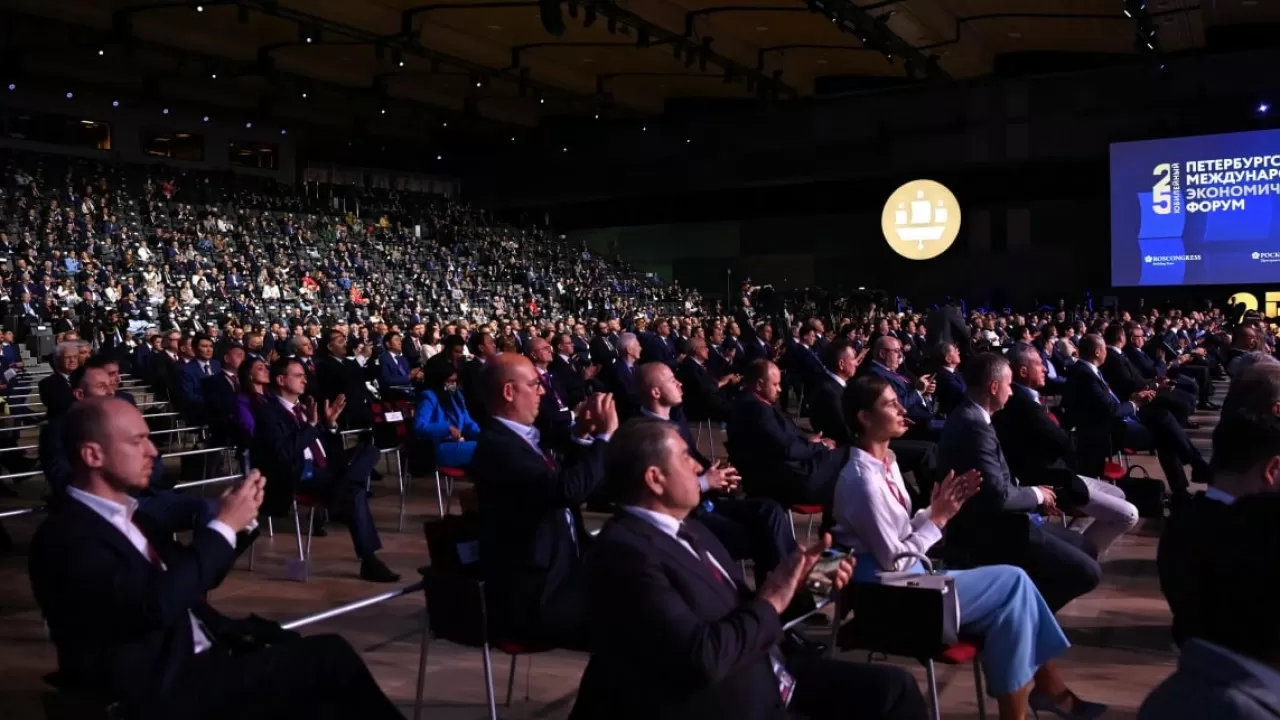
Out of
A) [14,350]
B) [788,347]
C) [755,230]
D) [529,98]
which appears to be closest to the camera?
[788,347]

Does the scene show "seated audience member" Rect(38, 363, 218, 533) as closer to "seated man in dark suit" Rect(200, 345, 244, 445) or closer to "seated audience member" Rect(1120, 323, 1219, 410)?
"seated man in dark suit" Rect(200, 345, 244, 445)

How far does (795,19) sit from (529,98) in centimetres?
910

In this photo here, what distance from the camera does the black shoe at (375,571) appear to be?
5.48 m

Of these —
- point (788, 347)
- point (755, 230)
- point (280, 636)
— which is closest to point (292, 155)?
point (755, 230)

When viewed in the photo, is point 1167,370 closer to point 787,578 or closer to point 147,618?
point 787,578

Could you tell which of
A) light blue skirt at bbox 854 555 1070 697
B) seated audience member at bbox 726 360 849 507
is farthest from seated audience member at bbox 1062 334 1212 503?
light blue skirt at bbox 854 555 1070 697

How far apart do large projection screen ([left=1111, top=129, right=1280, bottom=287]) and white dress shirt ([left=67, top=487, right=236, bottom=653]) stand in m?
20.9

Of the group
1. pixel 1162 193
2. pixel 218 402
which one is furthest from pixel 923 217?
pixel 218 402

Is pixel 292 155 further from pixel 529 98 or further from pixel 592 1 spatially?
pixel 592 1

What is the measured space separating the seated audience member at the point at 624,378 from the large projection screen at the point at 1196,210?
14133 mm

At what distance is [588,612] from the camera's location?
2.16m

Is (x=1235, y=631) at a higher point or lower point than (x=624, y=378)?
higher

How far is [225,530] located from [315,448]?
3395 mm

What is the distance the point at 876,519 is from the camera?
10.3 feet
